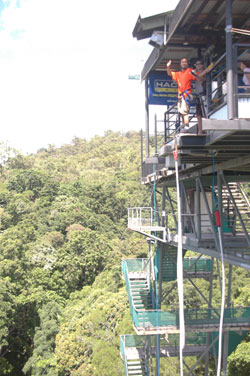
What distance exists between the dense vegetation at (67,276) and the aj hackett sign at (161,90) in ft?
33.2

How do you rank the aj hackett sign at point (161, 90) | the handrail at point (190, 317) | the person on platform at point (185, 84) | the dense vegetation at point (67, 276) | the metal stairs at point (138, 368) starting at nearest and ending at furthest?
the person on platform at point (185, 84), the aj hackett sign at point (161, 90), the handrail at point (190, 317), the metal stairs at point (138, 368), the dense vegetation at point (67, 276)

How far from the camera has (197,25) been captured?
267 inches

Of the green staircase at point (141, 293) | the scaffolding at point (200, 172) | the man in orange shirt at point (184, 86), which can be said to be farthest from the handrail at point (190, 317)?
the man in orange shirt at point (184, 86)

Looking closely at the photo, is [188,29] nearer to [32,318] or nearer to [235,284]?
[235,284]

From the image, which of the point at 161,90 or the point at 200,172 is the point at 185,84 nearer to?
the point at 161,90

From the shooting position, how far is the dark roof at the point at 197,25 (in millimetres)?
5914

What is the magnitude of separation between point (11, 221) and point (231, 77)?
3458 centimetres

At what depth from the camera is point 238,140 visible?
17.6 feet

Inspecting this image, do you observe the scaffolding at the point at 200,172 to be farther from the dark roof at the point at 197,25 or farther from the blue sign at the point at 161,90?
the blue sign at the point at 161,90

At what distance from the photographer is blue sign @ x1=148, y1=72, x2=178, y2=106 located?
9.45 meters

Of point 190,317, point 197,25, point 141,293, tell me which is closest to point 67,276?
point 141,293

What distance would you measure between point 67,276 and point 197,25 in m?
25.1

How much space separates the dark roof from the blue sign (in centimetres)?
116

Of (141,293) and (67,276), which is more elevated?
(141,293)
